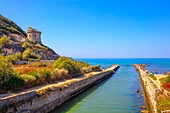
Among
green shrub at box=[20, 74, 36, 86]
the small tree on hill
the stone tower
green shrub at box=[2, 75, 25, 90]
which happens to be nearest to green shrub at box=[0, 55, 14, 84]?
the small tree on hill

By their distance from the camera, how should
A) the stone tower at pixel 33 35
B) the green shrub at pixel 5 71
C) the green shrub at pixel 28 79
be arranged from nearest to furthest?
the green shrub at pixel 5 71 < the green shrub at pixel 28 79 < the stone tower at pixel 33 35

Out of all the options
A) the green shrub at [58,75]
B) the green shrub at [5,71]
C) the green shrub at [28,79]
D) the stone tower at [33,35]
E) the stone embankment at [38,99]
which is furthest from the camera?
the stone tower at [33,35]

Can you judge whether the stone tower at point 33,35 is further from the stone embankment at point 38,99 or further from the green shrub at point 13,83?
the green shrub at point 13,83

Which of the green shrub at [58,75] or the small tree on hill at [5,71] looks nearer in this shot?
the small tree on hill at [5,71]

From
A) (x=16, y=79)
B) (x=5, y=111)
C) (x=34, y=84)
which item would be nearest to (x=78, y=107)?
(x=34, y=84)

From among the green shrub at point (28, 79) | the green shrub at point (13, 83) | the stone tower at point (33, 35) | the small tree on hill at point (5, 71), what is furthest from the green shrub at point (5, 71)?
the stone tower at point (33, 35)

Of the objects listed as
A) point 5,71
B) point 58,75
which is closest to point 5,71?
point 5,71

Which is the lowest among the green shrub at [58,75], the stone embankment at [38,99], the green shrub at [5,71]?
the stone embankment at [38,99]

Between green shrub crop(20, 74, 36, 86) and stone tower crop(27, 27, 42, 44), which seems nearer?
green shrub crop(20, 74, 36, 86)

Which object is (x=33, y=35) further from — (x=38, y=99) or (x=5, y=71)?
(x=38, y=99)

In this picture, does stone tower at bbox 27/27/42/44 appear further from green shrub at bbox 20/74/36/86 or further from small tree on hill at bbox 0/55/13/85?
small tree on hill at bbox 0/55/13/85

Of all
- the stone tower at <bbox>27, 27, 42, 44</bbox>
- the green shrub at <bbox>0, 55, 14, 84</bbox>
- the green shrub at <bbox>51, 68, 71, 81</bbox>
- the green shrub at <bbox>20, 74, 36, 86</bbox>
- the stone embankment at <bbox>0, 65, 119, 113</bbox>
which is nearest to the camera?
the stone embankment at <bbox>0, 65, 119, 113</bbox>

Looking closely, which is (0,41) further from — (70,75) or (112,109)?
(112,109)

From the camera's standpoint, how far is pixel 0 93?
710 inches
